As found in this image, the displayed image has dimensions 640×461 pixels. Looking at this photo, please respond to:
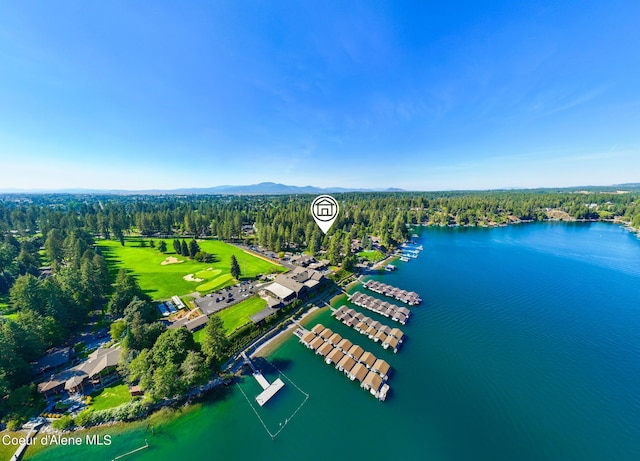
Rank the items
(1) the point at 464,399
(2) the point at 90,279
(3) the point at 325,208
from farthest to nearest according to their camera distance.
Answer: (3) the point at 325,208 → (2) the point at 90,279 → (1) the point at 464,399

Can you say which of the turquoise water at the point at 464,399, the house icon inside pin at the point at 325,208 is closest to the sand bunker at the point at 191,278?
the turquoise water at the point at 464,399

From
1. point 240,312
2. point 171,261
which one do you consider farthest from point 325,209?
point 171,261

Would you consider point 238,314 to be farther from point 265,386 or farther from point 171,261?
point 171,261

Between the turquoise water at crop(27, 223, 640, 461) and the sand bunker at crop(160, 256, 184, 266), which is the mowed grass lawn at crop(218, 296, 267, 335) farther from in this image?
the sand bunker at crop(160, 256, 184, 266)

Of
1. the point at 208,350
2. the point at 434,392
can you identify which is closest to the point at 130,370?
the point at 208,350

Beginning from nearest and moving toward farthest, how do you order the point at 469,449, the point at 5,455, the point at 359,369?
1. the point at 5,455
2. the point at 469,449
3. the point at 359,369

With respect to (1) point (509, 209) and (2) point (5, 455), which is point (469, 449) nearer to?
(2) point (5, 455)
